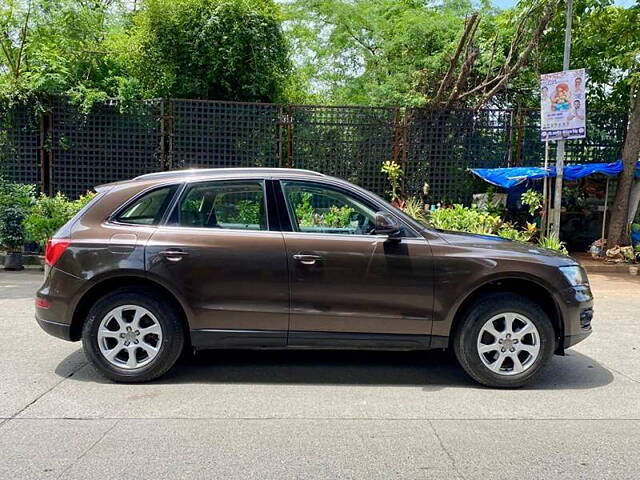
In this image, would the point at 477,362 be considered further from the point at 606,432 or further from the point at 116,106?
the point at 116,106

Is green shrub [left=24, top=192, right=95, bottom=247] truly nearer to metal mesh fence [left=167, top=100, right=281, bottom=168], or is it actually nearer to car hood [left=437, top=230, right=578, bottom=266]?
metal mesh fence [left=167, top=100, right=281, bottom=168]

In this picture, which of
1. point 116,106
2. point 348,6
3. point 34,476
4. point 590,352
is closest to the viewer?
point 34,476

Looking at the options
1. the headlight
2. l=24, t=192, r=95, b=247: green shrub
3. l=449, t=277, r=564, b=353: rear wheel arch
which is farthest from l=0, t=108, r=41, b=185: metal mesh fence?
the headlight

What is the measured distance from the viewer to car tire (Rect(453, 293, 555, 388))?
4.61 m

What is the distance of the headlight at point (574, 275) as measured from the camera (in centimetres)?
468

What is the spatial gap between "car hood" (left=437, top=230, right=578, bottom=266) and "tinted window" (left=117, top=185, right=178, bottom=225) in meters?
2.42

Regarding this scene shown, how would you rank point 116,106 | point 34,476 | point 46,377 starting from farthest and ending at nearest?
point 116,106 < point 46,377 < point 34,476

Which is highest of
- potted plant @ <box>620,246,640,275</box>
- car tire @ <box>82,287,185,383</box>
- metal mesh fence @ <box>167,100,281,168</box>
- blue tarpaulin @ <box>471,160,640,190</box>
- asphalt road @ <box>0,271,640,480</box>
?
metal mesh fence @ <box>167,100,281,168</box>

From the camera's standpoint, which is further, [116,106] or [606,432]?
[116,106]

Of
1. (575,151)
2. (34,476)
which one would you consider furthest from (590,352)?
(575,151)

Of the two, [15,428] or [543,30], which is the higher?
[543,30]

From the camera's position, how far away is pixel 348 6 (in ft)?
63.2

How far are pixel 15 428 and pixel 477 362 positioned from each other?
3.57 meters

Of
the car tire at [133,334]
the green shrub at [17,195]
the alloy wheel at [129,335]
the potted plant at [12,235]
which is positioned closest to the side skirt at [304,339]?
the car tire at [133,334]
